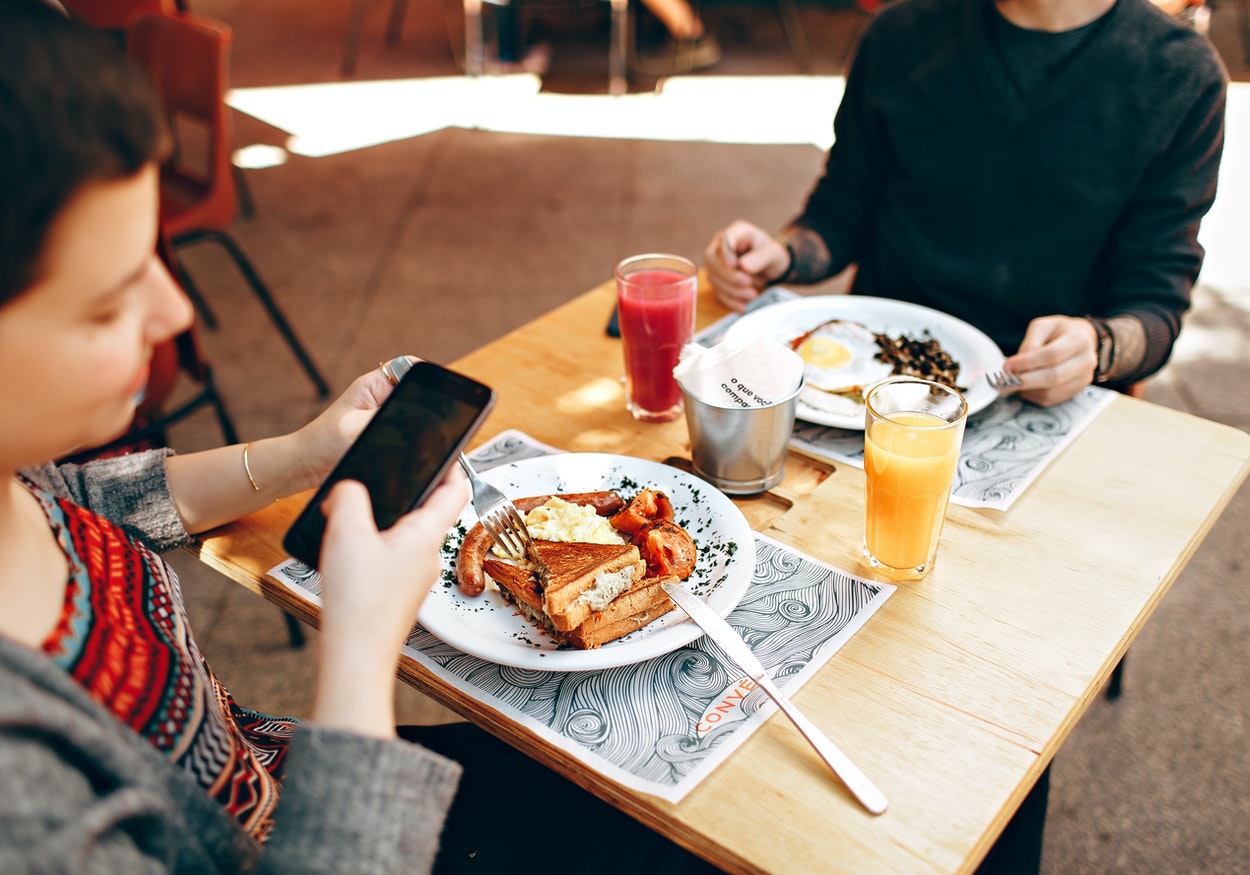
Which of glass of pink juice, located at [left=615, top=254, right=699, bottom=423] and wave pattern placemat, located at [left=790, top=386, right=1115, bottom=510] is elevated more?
glass of pink juice, located at [left=615, top=254, right=699, bottom=423]

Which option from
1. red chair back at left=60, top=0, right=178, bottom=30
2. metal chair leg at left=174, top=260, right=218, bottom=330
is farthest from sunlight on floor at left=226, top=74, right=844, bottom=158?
metal chair leg at left=174, top=260, right=218, bottom=330

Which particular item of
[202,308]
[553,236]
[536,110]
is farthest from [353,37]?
[202,308]

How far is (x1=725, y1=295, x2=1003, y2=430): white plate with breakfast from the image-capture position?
4.62 feet

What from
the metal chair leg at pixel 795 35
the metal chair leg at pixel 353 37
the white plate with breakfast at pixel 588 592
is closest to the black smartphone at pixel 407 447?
the white plate with breakfast at pixel 588 592

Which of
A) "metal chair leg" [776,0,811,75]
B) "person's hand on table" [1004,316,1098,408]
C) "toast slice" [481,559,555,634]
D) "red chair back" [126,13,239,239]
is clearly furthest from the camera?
"metal chair leg" [776,0,811,75]

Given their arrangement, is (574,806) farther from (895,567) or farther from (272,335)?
(272,335)

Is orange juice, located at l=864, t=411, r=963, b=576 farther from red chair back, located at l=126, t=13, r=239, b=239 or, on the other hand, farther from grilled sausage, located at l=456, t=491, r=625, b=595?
red chair back, located at l=126, t=13, r=239, b=239

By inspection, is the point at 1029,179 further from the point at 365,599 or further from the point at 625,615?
the point at 365,599

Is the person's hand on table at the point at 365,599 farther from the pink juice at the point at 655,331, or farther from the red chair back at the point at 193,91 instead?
the red chair back at the point at 193,91

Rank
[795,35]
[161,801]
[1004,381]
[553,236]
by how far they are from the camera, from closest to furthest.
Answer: [161,801] → [1004,381] → [553,236] → [795,35]

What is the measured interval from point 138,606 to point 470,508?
420mm

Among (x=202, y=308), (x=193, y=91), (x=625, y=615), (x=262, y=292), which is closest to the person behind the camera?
(x=625, y=615)

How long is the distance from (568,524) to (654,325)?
395mm

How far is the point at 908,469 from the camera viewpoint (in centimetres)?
108
